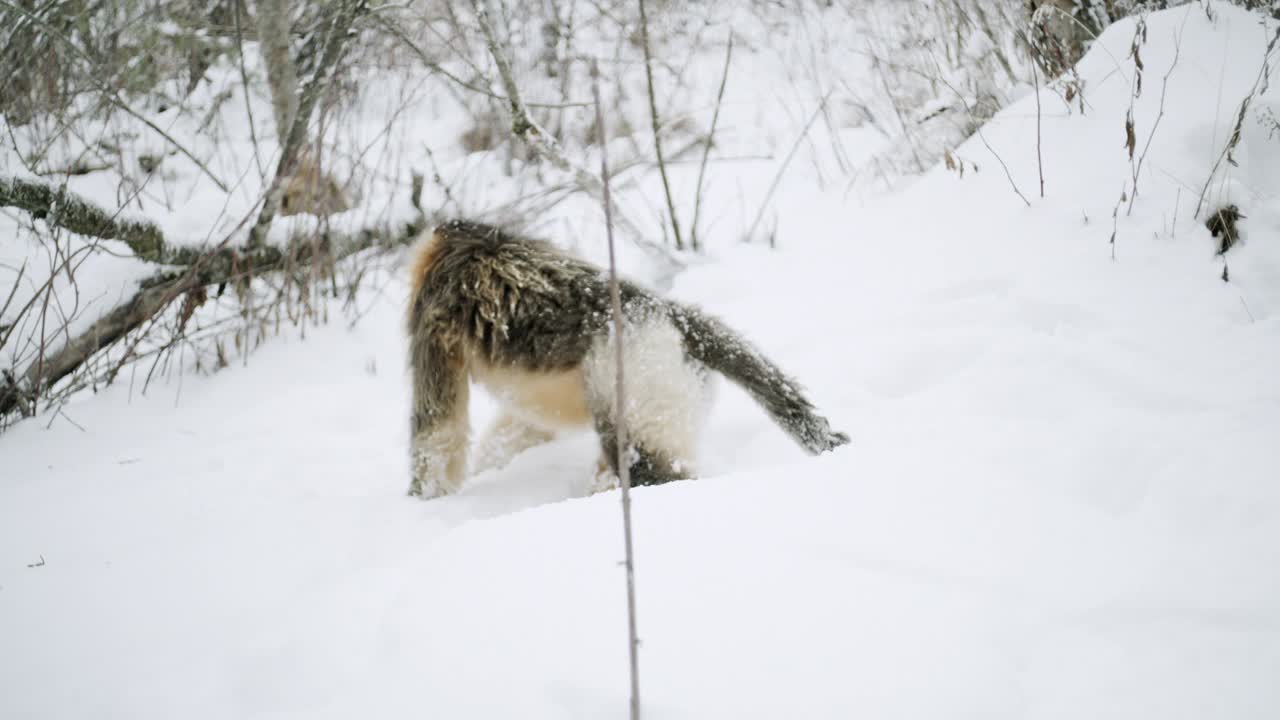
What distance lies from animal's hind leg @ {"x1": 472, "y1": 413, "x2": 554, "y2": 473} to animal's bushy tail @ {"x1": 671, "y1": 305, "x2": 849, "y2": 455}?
954 millimetres

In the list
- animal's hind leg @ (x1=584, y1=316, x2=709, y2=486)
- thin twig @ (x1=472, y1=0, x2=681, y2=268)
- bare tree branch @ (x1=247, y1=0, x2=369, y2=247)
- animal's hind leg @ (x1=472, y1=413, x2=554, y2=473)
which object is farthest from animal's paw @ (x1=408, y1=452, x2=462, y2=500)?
bare tree branch @ (x1=247, y1=0, x2=369, y2=247)

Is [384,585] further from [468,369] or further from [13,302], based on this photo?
[13,302]

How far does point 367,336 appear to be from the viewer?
4.51m

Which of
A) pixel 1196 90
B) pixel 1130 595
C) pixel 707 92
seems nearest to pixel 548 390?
pixel 1130 595

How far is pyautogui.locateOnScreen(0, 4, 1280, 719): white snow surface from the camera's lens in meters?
1.23

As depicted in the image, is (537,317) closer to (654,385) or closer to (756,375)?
(654,385)

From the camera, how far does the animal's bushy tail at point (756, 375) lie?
90.1 inches

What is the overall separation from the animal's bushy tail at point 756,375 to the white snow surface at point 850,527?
9.2 inches

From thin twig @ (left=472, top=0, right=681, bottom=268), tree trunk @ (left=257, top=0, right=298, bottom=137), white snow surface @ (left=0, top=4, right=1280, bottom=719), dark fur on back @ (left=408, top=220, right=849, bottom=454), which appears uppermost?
tree trunk @ (left=257, top=0, right=298, bottom=137)

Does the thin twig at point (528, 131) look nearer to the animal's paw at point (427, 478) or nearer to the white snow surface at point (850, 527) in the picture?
the white snow surface at point (850, 527)

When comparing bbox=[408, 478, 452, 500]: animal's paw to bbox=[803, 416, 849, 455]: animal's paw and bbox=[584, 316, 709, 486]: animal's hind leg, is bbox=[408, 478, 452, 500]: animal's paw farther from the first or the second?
bbox=[803, 416, 849, 455]: animal's paw

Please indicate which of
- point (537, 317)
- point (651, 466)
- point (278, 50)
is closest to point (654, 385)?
point (651, 466)

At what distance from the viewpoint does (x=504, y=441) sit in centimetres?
315

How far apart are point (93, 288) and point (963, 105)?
5.08 meters
